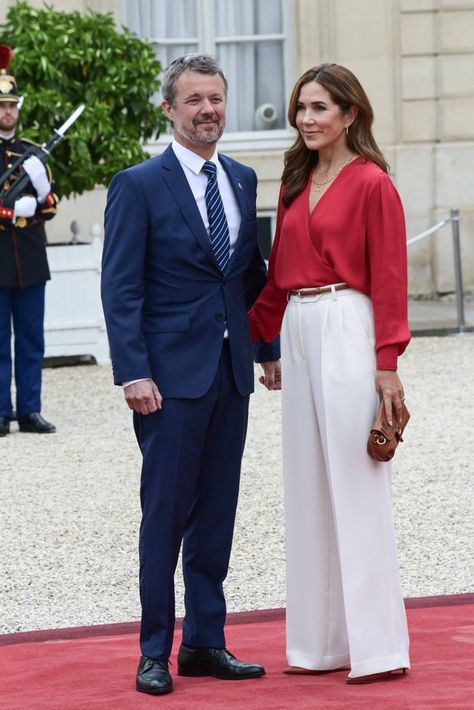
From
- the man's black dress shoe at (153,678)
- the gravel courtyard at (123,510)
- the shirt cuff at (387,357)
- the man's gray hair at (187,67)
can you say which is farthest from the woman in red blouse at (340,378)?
the gravel courtyard at (123,510)

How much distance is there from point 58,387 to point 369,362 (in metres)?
6.71

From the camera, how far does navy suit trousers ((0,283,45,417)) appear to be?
9117 millimetres

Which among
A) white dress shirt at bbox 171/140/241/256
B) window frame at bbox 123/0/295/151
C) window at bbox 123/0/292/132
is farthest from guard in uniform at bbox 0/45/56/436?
window at bbox 123/0/292/132

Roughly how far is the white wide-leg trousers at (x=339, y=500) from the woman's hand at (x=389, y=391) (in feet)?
0.13

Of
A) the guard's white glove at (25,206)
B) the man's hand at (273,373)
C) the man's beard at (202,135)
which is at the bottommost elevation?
the man's hand at (273,373)

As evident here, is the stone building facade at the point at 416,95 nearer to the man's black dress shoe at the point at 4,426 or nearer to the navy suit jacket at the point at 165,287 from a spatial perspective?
the man's black dress shoe at the point at 4,426

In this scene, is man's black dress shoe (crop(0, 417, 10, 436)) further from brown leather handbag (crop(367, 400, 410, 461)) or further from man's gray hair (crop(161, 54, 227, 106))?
brown leather handbag (crop(367, 400, 410, 461))

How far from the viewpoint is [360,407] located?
4387 millimetres

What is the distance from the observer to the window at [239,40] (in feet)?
51.2

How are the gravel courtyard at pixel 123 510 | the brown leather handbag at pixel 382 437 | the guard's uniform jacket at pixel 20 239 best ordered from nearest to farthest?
1. the brown leather handbag at pixel 382 437
2. the gravel courtyard at pixel 123 510
3. the guard's uniform jacket at pixel 20 239

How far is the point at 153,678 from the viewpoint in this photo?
171 inches

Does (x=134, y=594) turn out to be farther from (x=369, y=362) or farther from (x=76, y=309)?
(x=76, y=309)

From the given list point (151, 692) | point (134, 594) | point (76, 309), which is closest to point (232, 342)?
point (151, 692)

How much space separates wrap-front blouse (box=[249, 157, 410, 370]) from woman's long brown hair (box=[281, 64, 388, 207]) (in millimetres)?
51
